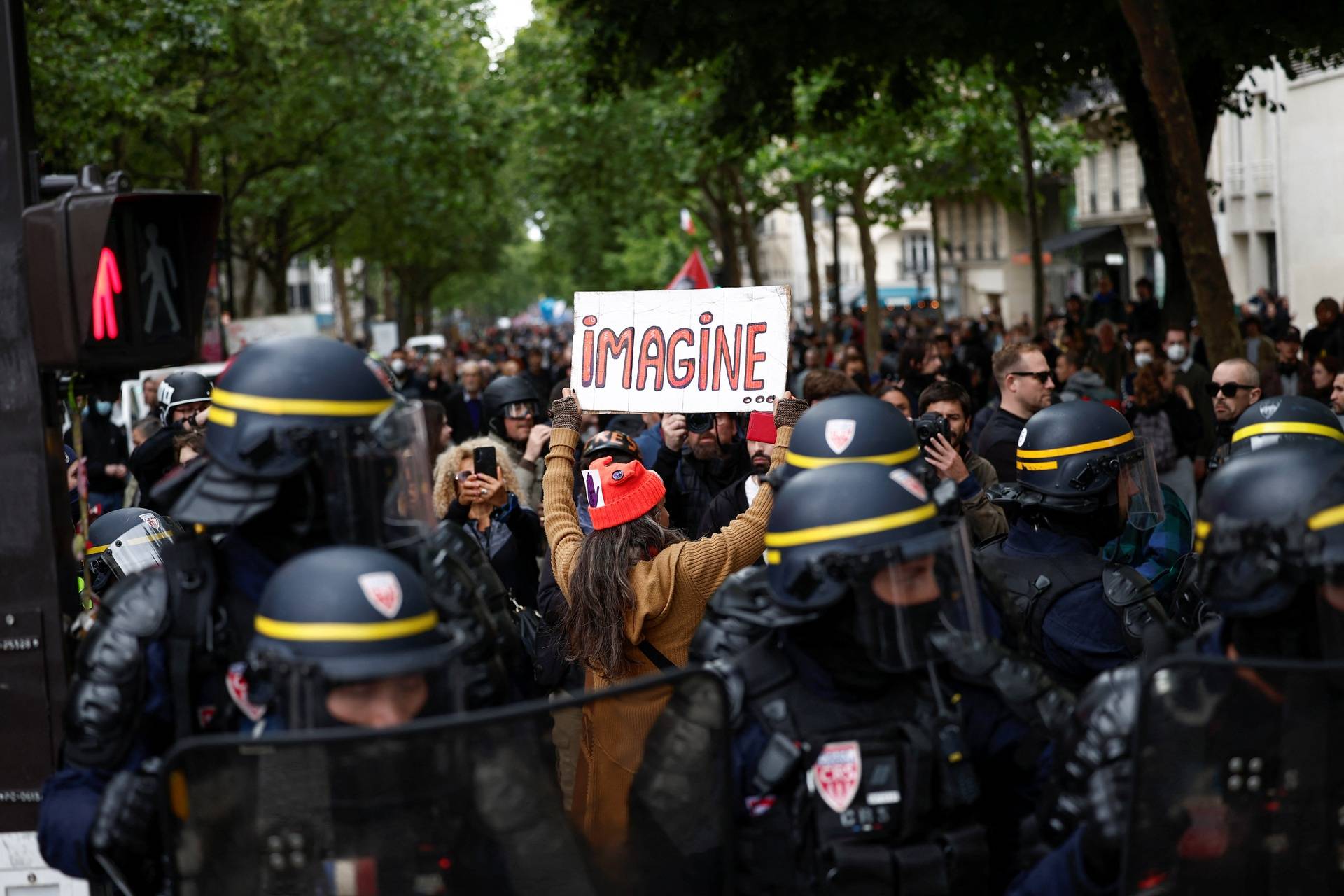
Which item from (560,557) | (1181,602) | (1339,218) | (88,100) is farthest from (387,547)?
(1339,218)

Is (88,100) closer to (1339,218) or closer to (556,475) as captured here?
(556,475)

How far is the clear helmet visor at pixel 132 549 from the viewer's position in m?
4.96

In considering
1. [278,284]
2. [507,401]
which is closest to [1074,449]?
[507,401]

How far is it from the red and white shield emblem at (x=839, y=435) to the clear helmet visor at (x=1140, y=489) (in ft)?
4.67

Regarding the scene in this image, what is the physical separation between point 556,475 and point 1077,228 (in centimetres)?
4631

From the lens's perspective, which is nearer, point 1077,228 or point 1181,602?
point 1181,602

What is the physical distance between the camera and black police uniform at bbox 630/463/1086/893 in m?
2.99

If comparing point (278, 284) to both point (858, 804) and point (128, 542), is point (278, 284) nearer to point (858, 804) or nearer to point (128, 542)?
point (128, 542)

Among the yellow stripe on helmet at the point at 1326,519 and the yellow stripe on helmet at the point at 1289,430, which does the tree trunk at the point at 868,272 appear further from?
the yellow stripe on helmet at the point at 1326,519

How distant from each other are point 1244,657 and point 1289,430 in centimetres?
230

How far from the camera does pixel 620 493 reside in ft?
15.8

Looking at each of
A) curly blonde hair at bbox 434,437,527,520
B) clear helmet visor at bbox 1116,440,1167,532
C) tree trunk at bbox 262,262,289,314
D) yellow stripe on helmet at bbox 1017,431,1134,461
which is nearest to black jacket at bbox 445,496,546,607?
curly blonde hair at bbox 434,437,527,520

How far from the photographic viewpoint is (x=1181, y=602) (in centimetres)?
477

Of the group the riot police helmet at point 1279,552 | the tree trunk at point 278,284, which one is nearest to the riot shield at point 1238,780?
the riot police helmet at point 1279,552
